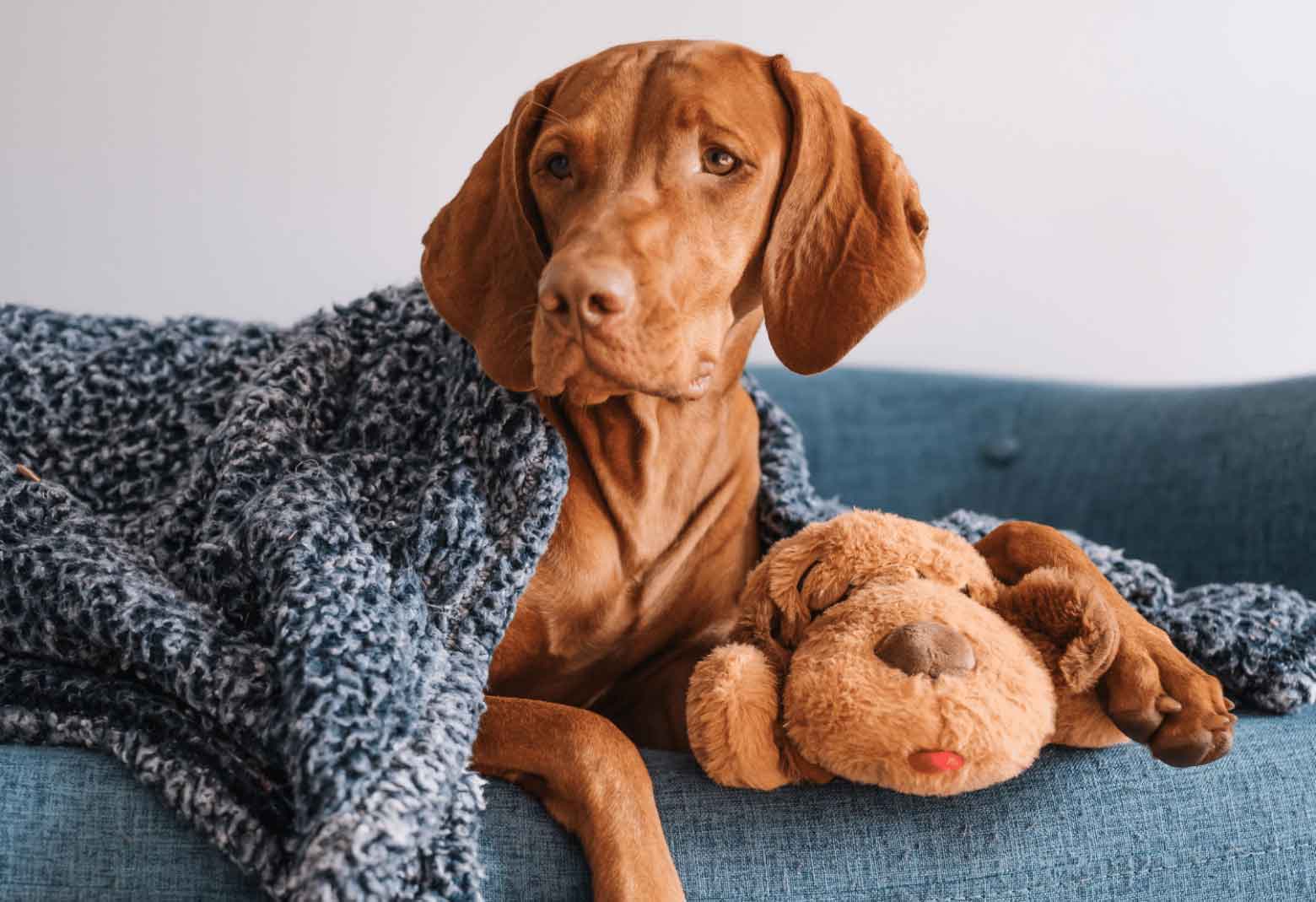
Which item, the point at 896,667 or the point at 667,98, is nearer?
the point at 896,667

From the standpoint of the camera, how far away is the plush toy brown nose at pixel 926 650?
126cm

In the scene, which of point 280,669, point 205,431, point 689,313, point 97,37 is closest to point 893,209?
point 689,313

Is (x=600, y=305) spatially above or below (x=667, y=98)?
below

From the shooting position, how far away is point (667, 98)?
5.08ft

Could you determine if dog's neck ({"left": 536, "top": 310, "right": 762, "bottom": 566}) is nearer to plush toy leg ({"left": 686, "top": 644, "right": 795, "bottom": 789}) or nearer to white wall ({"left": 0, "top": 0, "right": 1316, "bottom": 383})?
plush toy leg ({"left": 686, "top": 644, "right": 795, "bottom": 789})

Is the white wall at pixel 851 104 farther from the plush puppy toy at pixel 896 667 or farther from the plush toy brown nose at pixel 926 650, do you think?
the plush toy brown nose at pixel 926 650

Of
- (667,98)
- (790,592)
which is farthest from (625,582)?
(667,98)

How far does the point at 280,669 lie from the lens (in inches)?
51.2

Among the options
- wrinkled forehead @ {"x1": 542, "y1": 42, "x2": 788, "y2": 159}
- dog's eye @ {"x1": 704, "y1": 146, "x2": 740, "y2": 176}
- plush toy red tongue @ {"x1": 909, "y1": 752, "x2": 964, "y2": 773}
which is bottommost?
plush toy red tongue @ {"x1": 909, "y1": 752, "x2": 964, "y2": 773}

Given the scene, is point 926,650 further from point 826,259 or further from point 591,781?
point 826,259

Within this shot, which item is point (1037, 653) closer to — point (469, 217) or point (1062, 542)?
point (1062, 542)

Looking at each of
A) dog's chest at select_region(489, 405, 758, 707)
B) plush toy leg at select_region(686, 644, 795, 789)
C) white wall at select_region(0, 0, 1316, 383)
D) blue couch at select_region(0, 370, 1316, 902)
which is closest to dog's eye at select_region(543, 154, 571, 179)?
dog's chest at select_region(489, 405, 758, 707)

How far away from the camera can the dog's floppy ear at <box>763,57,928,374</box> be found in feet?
5.25

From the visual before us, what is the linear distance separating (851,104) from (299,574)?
2426 mm
